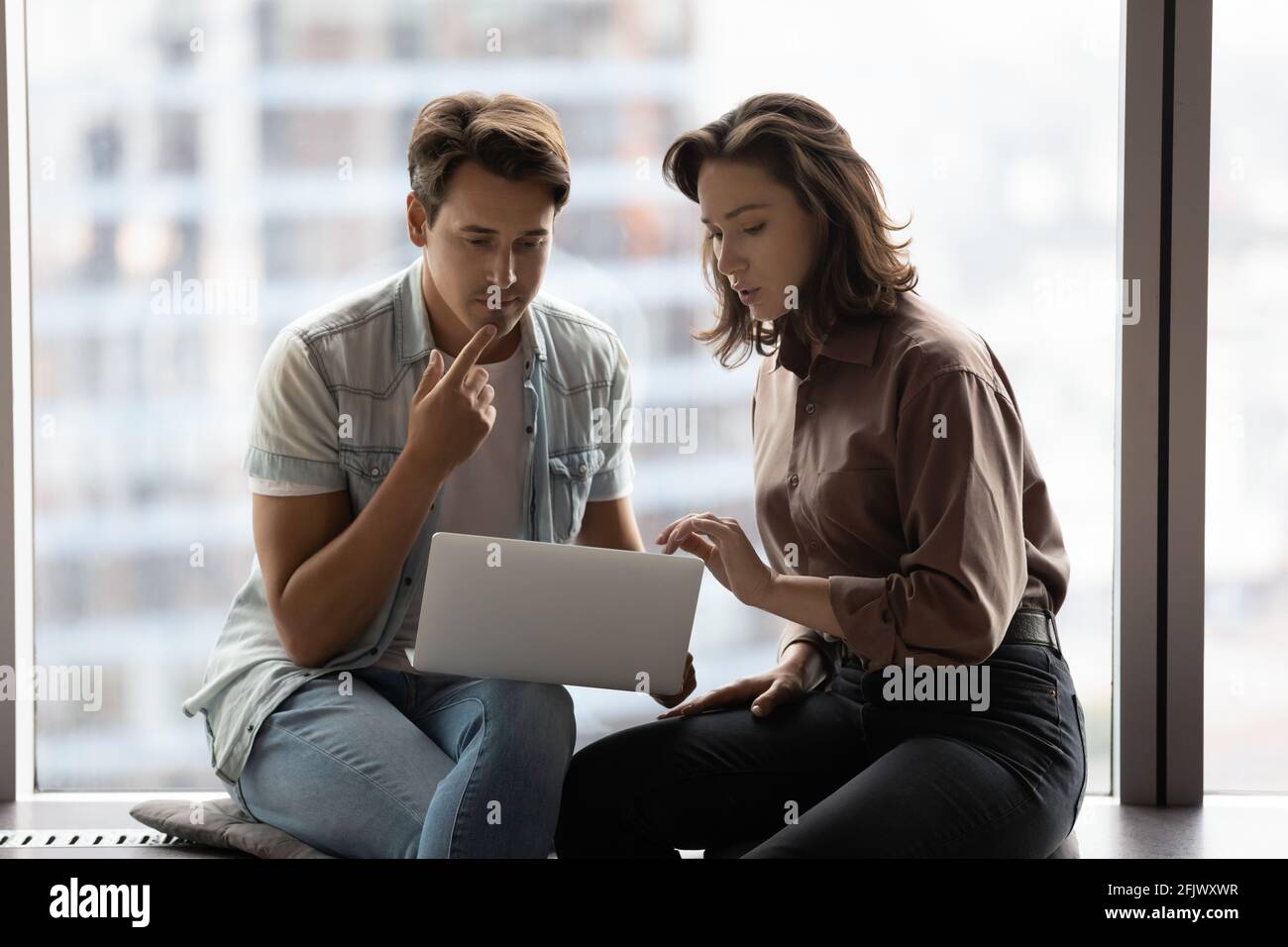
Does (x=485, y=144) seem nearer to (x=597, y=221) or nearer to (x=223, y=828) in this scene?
(x=597, y=221)

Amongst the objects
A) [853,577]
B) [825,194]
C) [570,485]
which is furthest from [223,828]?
[825,194]

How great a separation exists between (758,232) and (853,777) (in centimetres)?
68

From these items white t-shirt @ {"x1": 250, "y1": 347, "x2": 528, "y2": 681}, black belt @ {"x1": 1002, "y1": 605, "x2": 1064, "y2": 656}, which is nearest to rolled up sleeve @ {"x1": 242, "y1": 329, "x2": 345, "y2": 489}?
white t-shirt @ {"x1": 250, "y1": 347, "x2": 528, "y2": 681}

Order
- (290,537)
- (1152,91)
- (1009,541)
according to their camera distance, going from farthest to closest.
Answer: (1152,91), (290,537), (1009,541)

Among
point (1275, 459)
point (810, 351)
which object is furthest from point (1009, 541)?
point (1275, 459)

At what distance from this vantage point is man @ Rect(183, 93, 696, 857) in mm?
1294

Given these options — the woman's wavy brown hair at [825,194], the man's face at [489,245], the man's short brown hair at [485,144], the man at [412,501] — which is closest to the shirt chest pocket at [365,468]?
the man at [412,501]

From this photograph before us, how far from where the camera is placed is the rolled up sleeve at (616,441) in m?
1.64

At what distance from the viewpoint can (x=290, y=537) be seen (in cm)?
142

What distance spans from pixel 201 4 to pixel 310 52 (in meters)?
0.18

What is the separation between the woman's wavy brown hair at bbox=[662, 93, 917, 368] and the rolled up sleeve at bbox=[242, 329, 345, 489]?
1.87 feet

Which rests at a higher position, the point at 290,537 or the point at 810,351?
the point at 810,351

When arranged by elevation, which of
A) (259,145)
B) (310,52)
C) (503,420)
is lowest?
(503,420)

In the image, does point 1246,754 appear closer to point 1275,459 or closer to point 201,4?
point 1275,459
